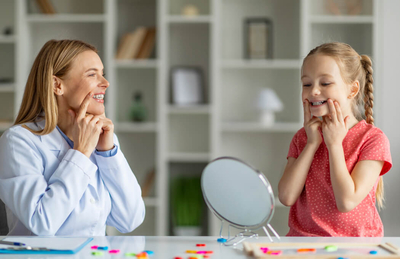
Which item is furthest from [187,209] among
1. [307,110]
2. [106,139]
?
[307,110]

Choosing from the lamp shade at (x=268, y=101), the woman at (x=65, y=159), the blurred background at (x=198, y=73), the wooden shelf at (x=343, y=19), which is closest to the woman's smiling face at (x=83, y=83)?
the woman at (x=65, y=159)

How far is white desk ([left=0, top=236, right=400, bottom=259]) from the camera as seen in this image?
917 millimetres

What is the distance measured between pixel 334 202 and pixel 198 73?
206 centimetres

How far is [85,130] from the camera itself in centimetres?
132

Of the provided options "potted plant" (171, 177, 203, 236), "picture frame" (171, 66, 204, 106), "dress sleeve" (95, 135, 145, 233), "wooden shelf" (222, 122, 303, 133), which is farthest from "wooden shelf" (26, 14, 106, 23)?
"dress sleeve" (95, 135, 145, 233)

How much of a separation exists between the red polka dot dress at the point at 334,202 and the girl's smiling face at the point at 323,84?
123 millimetres

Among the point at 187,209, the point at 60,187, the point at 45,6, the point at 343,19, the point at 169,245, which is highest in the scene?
the point at 45,6

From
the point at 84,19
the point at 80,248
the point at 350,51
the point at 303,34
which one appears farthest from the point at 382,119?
the point at 80,248

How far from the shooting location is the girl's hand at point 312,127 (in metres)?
1.31

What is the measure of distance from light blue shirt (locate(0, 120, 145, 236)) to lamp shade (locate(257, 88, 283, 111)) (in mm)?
1753

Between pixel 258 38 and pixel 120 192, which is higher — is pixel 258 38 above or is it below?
above

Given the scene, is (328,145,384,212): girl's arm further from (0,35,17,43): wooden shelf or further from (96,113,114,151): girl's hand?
(0,35,17,43): wooden shelf

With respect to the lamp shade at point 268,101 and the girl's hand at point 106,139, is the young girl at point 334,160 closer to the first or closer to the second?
the girl's hand at point 106,139

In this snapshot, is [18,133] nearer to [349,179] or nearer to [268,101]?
[349,179]
